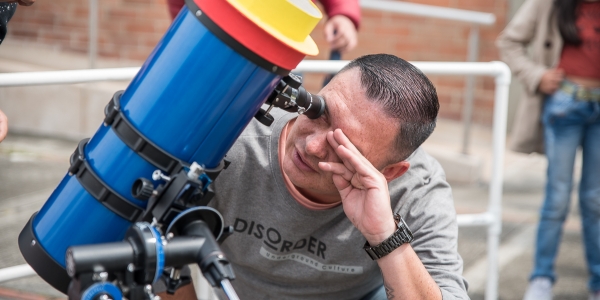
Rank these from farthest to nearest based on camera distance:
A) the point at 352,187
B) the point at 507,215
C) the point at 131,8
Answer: the point at 131,8
the point at 507,215
the point at 352,187

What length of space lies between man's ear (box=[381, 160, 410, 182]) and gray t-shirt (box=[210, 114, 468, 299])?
0.04 m

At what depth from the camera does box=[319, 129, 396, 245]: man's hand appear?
172 centimetres

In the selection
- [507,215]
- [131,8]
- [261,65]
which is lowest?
[131,8]

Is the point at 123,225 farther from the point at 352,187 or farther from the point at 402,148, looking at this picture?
the point at 402,148

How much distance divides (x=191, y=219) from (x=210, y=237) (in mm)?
59

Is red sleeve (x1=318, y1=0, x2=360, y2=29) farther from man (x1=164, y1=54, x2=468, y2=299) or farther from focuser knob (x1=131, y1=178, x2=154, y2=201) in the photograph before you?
focuser knob (x1=131, y1=178, x2=154, y2=201)

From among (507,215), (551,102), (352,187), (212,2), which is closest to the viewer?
(212,2)

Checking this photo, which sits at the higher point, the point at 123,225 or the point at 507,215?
the point at 123,225

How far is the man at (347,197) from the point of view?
5.81ft

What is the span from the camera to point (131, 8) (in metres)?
6.46

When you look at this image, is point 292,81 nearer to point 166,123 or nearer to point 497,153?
point 166,123

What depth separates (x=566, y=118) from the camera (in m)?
3.56

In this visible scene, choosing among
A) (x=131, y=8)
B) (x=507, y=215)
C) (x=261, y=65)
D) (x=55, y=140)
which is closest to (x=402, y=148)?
(x=261, y=65)

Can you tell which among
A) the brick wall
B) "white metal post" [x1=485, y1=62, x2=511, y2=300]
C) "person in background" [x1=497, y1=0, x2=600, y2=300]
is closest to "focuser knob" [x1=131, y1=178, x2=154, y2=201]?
"white metal post" [x1=485, y1=62, x2=511, y2=300]
